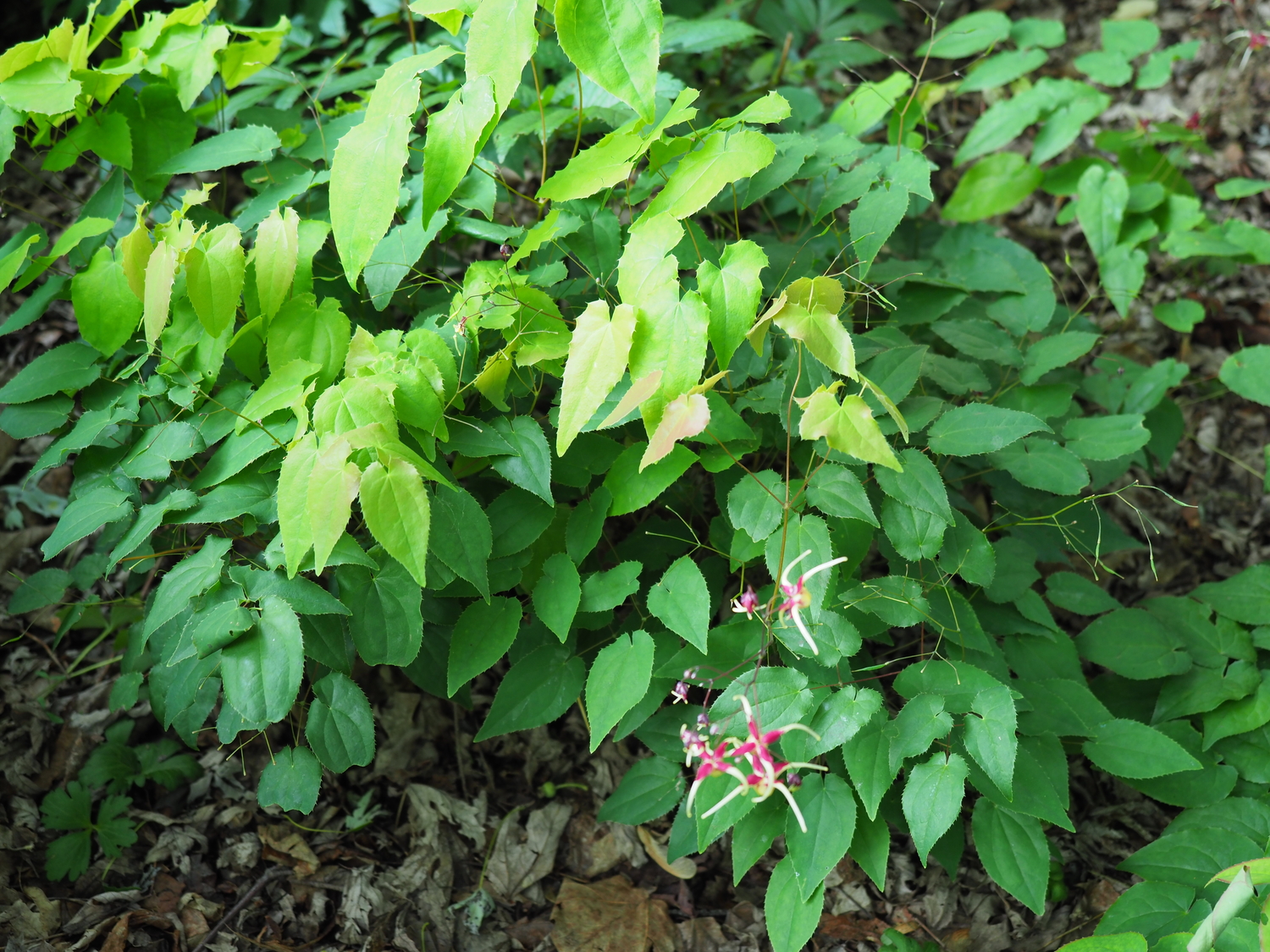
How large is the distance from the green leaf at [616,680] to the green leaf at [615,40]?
957 mm

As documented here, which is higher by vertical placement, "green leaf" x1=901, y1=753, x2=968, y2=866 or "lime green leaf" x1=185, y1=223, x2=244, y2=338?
"lime green leaf" x1=185, y1=223, x2=244, y2=338

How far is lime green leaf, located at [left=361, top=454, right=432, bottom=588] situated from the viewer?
134 centimetres

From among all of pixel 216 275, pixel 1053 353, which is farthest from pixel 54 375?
pixel 1053 353

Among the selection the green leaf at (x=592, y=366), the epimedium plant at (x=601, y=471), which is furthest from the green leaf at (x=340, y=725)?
the green leaf at (x=592, y=366)

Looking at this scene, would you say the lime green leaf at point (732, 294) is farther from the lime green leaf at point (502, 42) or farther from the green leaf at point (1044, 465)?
the green leaf at point (1044, 465)

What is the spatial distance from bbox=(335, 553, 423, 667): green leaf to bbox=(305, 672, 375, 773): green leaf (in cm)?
13

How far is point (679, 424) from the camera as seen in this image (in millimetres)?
1370

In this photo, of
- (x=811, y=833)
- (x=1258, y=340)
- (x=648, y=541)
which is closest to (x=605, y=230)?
(x=648, y=541)

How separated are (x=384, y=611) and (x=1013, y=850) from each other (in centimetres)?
125

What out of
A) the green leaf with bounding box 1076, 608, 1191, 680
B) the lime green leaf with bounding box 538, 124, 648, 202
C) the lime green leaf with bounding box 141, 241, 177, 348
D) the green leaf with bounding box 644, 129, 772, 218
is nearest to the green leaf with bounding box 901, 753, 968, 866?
the green leaf with bounding box 1076, 608, 1191, 680

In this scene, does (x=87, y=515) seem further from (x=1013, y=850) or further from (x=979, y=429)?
(x=1013, y=850)

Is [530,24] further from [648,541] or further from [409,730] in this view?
[409,730]

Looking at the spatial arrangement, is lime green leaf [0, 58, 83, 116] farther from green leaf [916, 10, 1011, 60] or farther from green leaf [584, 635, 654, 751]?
green leaf [916, 10, 1011, 60]

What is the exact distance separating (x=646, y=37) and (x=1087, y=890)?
1.95 metres
